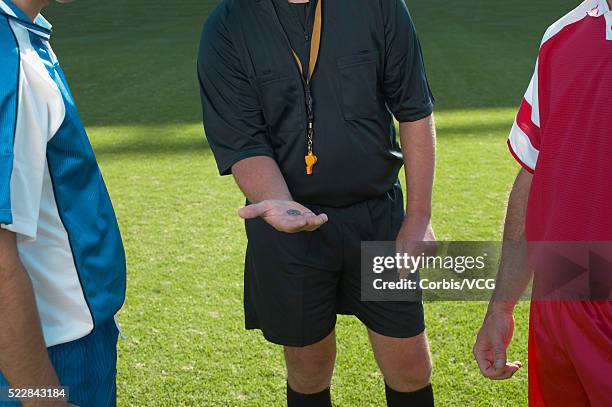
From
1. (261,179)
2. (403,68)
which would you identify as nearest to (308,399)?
(261,179)

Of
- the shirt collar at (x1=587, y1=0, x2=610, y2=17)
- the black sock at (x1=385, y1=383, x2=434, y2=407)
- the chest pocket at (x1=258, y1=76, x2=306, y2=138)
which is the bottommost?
the black sock at (x1=385, y1=383, x2=434, y2=407)

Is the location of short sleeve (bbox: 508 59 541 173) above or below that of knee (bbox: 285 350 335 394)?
above

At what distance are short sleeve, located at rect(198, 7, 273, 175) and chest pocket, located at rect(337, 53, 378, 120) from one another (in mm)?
211

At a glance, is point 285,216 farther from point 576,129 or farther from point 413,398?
point 413,398

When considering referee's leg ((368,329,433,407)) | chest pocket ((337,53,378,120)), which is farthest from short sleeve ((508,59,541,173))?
referee's leg ((368,329,433,407))

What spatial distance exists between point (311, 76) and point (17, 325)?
2.97 ft

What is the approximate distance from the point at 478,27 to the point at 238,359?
10.2 meters

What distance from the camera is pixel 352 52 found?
1.80 meters

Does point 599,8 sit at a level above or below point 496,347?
above

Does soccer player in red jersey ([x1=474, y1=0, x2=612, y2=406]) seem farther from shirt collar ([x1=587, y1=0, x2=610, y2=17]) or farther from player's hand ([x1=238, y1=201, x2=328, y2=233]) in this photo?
player's hand ([x1=238, y1=201, x2=328, y2=233])

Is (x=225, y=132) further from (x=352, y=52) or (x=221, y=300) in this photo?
(x=221, y=300)

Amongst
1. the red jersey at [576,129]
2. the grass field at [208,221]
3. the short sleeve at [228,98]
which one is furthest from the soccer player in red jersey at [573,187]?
the grass field at [208,221]

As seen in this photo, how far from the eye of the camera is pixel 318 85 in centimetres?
183

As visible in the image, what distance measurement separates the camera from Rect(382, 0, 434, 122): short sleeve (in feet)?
5.90
